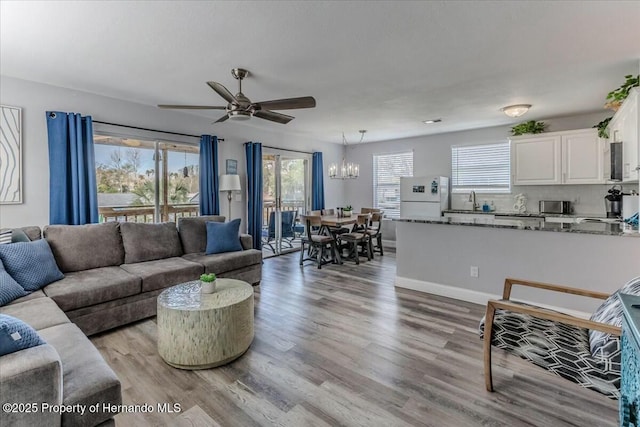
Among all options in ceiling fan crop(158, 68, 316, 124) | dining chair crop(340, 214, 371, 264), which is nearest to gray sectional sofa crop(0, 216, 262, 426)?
ceiling fan crop(158, 68, 316, 124)

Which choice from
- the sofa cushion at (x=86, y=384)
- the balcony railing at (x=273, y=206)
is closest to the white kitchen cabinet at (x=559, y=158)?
the balcony railing at (x=273, y=206)

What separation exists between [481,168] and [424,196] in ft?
3.91

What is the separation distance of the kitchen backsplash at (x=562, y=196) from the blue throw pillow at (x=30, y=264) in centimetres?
650

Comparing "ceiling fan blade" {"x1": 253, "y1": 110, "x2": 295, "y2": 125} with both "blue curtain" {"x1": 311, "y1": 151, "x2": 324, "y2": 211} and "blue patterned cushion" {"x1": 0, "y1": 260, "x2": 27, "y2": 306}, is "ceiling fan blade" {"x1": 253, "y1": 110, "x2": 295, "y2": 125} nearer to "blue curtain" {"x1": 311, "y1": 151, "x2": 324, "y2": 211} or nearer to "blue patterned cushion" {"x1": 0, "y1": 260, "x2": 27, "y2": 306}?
"blue patterned cushion" {"x1": 0, "y1": 260, "x2": 27, "y2": 306}

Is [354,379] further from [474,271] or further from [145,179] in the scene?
[145,179]

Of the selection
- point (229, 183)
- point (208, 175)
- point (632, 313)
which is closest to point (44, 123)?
point (208, 175)

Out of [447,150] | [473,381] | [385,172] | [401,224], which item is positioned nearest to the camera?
[473,381]

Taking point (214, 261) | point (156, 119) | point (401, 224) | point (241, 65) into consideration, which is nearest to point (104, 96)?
point (156, 119)

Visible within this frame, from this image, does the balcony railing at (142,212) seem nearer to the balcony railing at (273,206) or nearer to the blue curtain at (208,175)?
the blue curtain at (208,175)

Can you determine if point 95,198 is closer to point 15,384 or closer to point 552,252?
point 15,384

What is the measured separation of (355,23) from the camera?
225cm

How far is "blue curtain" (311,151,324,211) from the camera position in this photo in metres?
7.10

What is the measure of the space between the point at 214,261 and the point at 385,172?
501 centimetres

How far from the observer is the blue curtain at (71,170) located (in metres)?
3.54
